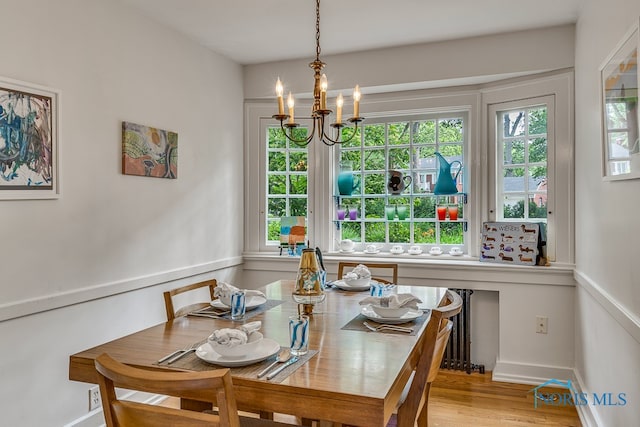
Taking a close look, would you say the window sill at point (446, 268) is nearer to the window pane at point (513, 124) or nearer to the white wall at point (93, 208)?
the white wall at point (93, 208)

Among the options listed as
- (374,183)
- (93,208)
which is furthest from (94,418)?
(374,183)

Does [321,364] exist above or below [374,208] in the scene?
below

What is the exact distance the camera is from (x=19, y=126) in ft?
6.88

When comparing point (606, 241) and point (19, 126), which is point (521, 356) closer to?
point (606, 241)

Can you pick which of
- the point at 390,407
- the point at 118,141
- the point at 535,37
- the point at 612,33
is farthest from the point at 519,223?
the point at 118,141

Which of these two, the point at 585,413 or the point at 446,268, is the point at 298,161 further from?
the point at 585,413

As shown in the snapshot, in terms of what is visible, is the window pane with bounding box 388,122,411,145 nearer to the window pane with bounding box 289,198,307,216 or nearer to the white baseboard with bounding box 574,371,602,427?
the window pane with bounding box 289,198,307,216

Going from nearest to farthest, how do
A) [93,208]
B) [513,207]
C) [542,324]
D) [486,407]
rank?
[93,208] → [486,407] → [542,324] → [513,207]

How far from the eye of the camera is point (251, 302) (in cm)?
218

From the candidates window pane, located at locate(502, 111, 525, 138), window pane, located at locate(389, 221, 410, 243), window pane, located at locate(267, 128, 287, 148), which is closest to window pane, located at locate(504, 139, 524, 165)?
window pane, located at locate(502, 111, 525, 138)

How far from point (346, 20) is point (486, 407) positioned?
2.60 meters

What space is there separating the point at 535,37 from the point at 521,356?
7.25 feet

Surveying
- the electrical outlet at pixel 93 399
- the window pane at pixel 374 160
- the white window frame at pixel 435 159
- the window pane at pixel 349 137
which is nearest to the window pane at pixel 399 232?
the white window frame at pixel 435 159

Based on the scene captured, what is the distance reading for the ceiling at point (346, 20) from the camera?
9.15 ft
